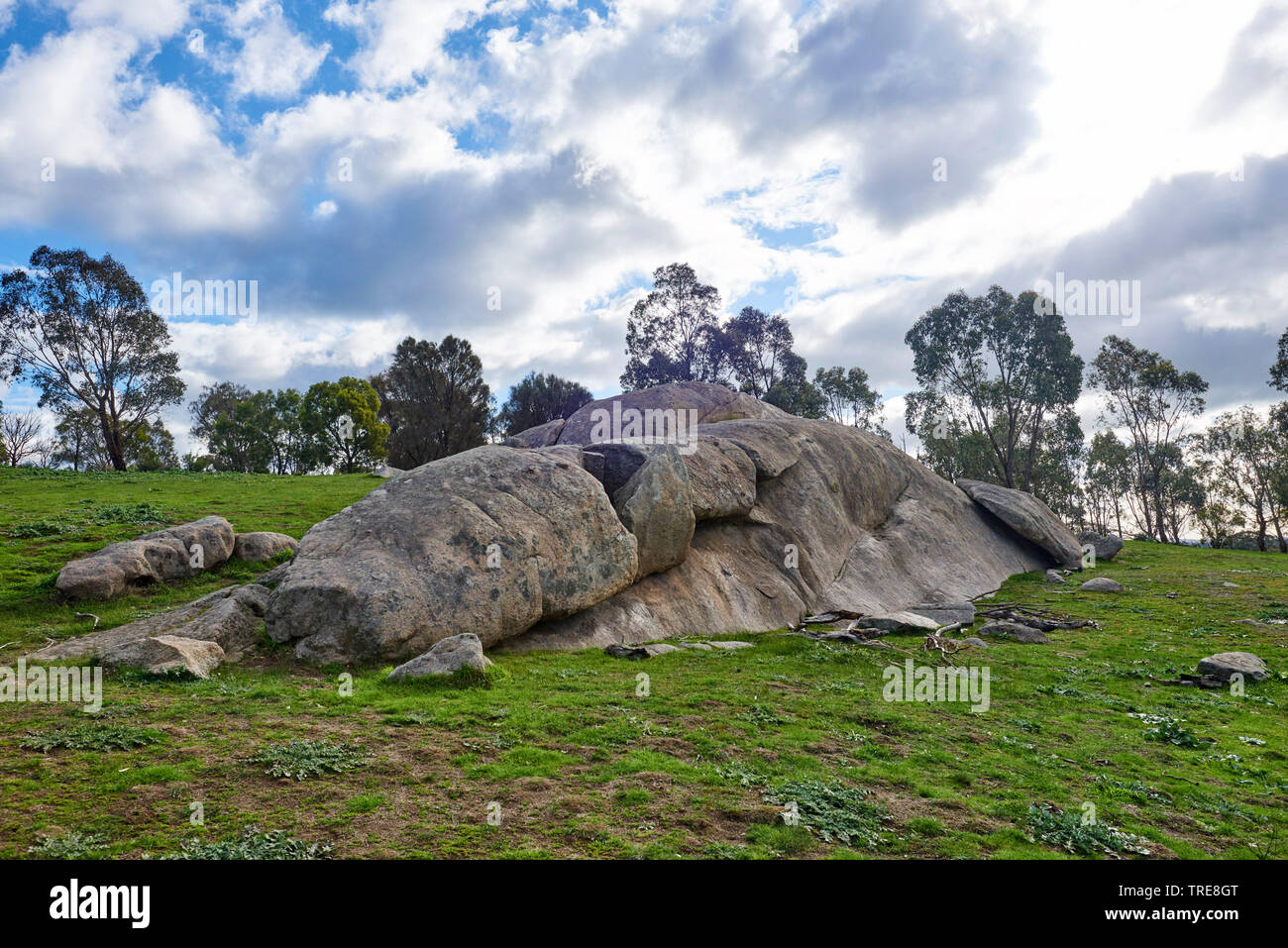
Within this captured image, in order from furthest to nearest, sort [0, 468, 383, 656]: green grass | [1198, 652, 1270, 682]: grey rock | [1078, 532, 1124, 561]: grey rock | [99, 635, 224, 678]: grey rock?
[1078, 532, 1124, 561]: grey rock → [0, 468, 383, 656]: green grass → [1198, 652, 1270, 682]: grey rock → [99, 635, 224, 678]: grey rock

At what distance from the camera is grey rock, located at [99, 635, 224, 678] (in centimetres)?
1428

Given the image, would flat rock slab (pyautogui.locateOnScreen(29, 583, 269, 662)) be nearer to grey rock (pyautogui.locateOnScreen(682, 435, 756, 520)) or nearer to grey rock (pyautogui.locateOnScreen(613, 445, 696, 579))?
grey rock (pyautogui.locateOnScreen(613, 445, 696, 579))

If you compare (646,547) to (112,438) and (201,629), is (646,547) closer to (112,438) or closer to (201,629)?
(201,629)

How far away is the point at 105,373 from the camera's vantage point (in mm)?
60281

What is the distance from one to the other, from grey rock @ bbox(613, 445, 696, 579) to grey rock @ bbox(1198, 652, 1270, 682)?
14549mm

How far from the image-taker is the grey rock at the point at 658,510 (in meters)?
23.1

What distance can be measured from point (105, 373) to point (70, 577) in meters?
51.2

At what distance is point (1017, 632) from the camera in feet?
75.6

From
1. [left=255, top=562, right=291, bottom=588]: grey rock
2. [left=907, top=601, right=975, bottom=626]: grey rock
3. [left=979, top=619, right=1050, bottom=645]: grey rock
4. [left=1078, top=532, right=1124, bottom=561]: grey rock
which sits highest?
[left=255, top=562, right=291, bottom=588]: grey rock


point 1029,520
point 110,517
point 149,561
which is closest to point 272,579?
point 149,561

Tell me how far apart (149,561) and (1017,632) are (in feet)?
90.4

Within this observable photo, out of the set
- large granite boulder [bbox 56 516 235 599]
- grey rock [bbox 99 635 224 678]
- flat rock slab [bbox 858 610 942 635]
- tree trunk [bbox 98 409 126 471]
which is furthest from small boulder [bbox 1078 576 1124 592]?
tree trunk [bbox 98 409 126 471]

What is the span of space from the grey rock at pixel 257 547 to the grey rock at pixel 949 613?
22.7m
